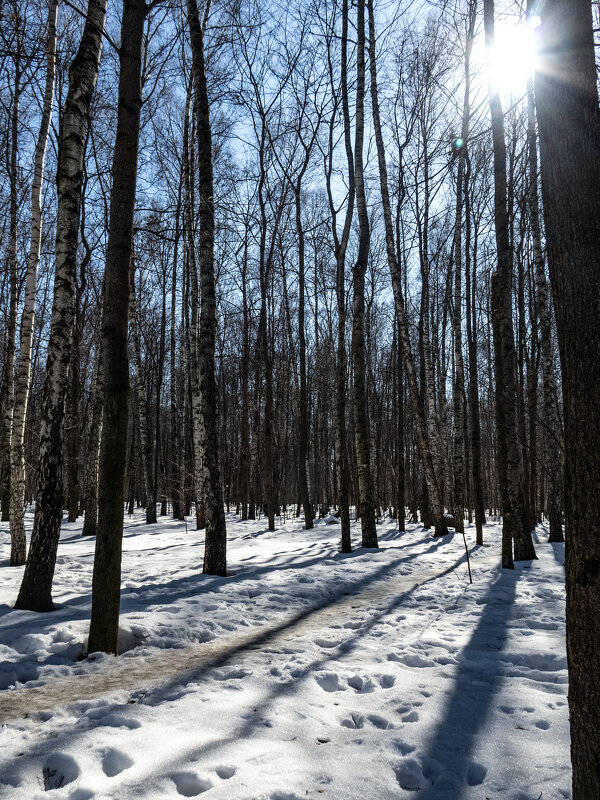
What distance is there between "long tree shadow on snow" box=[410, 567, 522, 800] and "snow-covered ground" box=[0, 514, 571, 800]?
12mm

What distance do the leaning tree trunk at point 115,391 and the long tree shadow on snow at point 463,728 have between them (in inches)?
98.8

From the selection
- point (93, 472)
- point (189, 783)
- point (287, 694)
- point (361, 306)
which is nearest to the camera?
point (189, 783)

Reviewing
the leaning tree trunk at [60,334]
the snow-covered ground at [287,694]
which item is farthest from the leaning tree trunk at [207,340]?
the leaning tree trunk at [60,334]

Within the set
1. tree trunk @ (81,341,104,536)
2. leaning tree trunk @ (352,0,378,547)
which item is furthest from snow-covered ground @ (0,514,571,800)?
tree trunk @ (81,341,104,536)

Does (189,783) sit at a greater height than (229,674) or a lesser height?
greater

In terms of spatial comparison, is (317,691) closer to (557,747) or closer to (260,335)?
(557,747)

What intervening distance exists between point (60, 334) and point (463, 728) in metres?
4.95

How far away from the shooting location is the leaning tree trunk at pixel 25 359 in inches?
279

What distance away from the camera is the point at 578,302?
5.83 ft

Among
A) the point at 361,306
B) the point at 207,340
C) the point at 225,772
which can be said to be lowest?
the point at 225,772

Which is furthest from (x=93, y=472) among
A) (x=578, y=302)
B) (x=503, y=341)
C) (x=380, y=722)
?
(x=578, y=302)

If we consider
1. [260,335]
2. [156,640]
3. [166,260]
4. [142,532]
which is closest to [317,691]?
[156,640]

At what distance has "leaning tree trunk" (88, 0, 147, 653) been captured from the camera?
12.5 feet

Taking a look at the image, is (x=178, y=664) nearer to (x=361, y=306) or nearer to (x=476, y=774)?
(x=476, y=774)
